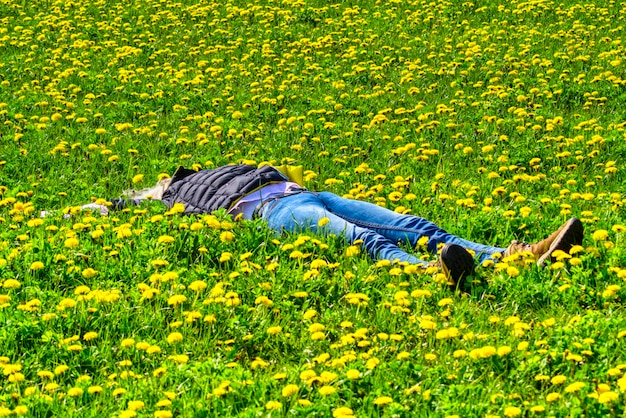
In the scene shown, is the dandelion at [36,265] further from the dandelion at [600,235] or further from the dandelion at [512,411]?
the dandelion at [600,235]

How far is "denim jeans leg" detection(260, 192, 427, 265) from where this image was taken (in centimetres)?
493

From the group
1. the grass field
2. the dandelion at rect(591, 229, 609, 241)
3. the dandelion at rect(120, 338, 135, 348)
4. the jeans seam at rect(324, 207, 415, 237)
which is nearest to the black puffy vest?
the grass field

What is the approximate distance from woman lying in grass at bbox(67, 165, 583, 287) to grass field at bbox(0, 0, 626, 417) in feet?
0.39

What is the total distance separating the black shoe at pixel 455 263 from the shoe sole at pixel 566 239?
405 mm

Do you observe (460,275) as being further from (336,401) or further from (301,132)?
(301,132)

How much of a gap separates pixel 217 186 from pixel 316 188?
1239 mm

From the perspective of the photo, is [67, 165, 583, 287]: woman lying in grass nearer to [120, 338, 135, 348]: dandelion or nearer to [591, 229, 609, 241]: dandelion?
[591, 229, 609, 241]: dandelion

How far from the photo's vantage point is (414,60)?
1032cm

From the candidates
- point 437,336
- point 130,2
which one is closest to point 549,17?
point 130,2

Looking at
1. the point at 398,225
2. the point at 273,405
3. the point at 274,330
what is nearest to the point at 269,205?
the point at 398,225

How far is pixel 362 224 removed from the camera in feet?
17.5

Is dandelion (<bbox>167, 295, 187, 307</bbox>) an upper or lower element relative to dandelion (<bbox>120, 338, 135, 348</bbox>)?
upper

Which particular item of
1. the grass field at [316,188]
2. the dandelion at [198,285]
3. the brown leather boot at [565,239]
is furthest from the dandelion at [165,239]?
the brown leather boot at [565,239]

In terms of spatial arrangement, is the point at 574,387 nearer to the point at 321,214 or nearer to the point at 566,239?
the point at 566,239
